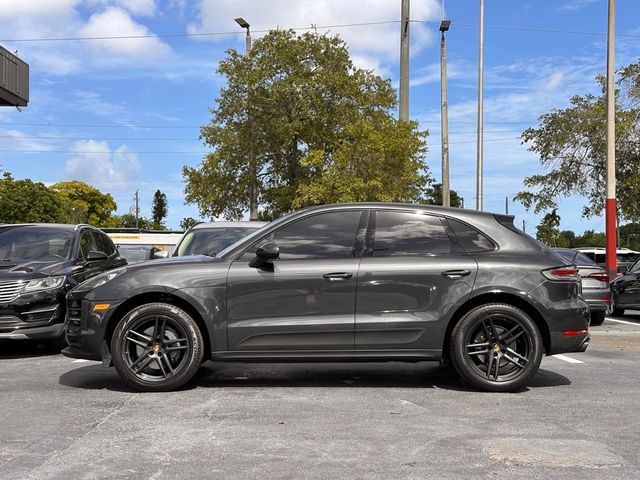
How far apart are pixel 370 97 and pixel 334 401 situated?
2972cm

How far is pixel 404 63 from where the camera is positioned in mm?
26109

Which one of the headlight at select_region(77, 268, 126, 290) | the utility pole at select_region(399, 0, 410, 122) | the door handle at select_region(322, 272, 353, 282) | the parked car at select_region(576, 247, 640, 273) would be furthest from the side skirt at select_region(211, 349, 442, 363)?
the utility pole at select_region(399, 0, 410, 122)

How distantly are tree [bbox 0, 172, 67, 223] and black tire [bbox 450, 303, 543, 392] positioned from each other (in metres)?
72.3

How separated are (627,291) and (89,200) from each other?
99.8 meters

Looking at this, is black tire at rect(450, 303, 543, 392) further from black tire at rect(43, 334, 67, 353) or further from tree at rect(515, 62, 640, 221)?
tree at rect(515, 62, 640, 221)

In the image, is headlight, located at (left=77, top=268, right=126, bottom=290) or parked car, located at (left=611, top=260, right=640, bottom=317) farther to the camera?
parked car, located at (left=611, top=260, right=640, bottom=317)

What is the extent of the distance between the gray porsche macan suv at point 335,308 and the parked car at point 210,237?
3836mm

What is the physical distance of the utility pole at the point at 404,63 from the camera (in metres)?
25.7

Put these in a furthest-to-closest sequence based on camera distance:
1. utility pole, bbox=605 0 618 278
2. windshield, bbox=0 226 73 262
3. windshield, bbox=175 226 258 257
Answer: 1. utility pole, bbox=605 0 618 278
2. windshield, bbox=175 226 258 257
3. windshield, bbox=0 226 73 262

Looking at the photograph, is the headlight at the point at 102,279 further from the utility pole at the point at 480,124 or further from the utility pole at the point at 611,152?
the utility pole at the point at 480,124

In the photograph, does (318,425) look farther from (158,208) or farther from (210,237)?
(158,208)

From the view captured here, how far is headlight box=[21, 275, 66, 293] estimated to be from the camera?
8055 millimetres

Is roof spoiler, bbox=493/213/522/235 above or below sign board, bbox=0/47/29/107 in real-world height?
below

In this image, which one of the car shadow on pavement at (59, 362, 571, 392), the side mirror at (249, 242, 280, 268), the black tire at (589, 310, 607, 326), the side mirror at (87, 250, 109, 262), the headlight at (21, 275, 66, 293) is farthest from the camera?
the black tire at (589, 310, 607, 326)
